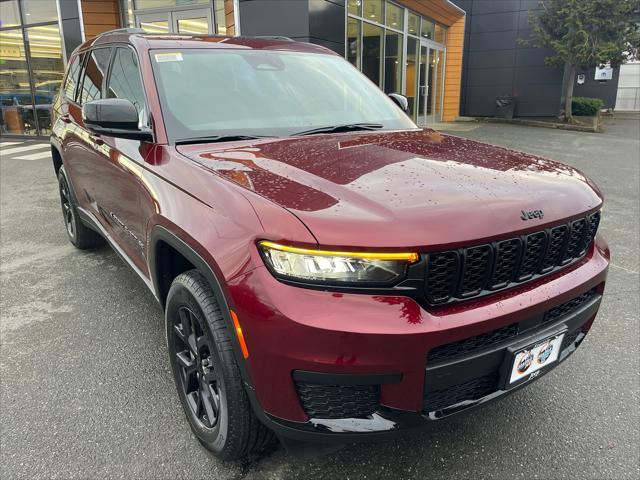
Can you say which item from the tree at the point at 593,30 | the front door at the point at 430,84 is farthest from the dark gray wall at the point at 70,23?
the tree at the point at 593,30

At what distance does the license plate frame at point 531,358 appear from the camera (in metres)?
1.73

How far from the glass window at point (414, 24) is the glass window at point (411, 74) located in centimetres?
27

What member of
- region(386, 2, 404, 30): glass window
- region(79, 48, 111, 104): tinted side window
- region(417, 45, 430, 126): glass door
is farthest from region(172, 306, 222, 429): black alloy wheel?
region(417, 45, 430, 126): glass door

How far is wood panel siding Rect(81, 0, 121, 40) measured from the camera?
12.0m

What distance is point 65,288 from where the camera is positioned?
3908mm

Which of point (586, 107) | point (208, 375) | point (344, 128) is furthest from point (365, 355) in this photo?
point (586, 107)

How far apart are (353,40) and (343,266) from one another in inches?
468

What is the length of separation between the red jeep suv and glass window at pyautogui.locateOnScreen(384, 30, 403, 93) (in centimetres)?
1300

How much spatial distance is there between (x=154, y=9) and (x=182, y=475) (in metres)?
11.9

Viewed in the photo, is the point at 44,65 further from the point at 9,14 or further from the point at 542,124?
the point at 542,124

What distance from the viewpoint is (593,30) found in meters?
17.5

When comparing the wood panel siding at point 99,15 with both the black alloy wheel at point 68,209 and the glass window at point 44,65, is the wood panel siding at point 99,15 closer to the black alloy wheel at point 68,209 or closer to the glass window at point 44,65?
the glass window at point 44,65

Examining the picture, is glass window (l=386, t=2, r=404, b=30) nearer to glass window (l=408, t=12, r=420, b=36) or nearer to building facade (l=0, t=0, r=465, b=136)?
building facade (l=0, t=0, r=465, b=136)

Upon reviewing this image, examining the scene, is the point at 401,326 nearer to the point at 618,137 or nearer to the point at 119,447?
the point at 119,447
